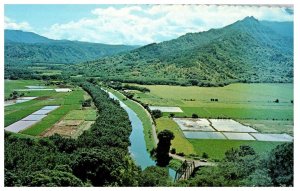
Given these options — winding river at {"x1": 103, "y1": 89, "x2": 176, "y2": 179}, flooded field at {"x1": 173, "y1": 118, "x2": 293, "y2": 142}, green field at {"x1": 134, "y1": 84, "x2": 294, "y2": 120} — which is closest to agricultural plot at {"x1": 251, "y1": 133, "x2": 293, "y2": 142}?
flooded field at {"x1": 173, "y1": 118, "x2": 293, "y2": 142}

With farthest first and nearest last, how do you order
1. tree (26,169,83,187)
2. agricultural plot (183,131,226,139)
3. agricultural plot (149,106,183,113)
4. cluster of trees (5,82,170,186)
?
agricultural plot (149,106,183,113) < agricultural plot (183,131,226,139) < cluster of trees (5,82,170,186) < tree (26,169,83,187)

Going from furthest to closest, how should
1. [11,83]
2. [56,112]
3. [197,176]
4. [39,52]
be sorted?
[39,52] → [56,112] → [11,83] → [197,176]

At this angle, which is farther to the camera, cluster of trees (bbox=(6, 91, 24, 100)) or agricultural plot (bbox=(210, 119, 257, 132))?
agricultural plot (bbox=(210, 119, 257, 132))

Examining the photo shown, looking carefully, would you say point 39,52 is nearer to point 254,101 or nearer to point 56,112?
point 56,112

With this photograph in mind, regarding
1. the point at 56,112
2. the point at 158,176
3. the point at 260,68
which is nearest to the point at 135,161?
the point at 158,176

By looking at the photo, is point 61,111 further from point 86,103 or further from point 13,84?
point 13,84

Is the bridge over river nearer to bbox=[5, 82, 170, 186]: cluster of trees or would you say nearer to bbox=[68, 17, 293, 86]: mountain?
bbox=[5, 82, 170, 186]: cluster of trees
